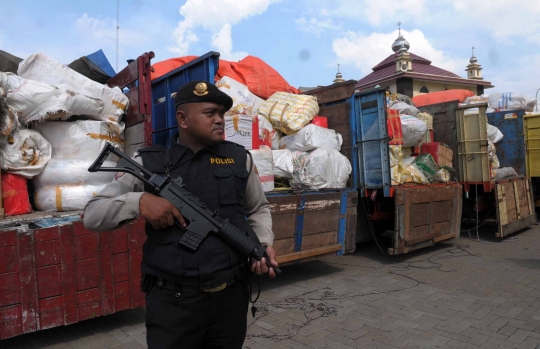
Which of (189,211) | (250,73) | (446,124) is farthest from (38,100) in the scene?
(446,124)

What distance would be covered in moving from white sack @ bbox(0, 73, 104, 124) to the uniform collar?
2367 millimetres

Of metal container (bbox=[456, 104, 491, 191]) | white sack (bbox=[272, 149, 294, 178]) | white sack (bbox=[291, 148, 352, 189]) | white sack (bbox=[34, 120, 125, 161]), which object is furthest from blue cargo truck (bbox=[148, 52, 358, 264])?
metal container (bbox=[456, 104, 491, 191])

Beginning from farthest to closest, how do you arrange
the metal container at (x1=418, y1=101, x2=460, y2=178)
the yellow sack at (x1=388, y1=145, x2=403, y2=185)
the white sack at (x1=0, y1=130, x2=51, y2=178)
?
the metal container at (x1=418, y1=101, x2=460, y2=178)
the yellow sack at (x1=388, y1=145, x2=403, y2=185)
the white sack at (x1=0, y1=130, x2=51, y2=178)

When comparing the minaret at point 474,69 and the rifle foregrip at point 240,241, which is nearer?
the rifle foregrip at point 240,241

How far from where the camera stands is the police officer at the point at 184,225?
1.61m

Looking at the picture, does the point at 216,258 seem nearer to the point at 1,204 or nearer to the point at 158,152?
the point at 158,152

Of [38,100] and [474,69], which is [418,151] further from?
[474,69]

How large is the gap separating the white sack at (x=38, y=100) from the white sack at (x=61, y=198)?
0.64 meters

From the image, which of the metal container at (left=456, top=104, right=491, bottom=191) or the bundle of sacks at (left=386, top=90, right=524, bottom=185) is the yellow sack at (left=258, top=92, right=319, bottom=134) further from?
the metal container at (left=456, top=104, right=491, bottom=191)

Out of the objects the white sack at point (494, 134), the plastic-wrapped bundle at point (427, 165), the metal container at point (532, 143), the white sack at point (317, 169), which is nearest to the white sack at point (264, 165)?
the white sack at point (317, 169)

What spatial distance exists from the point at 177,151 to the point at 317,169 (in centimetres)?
350

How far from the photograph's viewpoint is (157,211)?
1.55 m

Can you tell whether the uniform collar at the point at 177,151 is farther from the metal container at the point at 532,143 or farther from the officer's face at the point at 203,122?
the metal container at the point at 532,143

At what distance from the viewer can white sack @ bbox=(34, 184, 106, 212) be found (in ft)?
11.9
